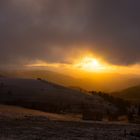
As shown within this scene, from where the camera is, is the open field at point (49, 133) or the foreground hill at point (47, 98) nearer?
the open field at point (49, 133)

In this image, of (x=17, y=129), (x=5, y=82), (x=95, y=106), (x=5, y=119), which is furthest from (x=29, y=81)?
(x=17, y=129)

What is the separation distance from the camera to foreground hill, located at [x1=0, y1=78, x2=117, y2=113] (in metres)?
56.9

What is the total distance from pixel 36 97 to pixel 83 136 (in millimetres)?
33417

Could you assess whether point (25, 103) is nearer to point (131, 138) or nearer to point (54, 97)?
point (54, 97)

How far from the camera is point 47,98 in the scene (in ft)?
197

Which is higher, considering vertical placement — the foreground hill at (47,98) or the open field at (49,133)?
the foreground hill at (47,98)

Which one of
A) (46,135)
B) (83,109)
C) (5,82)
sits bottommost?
(46,135)

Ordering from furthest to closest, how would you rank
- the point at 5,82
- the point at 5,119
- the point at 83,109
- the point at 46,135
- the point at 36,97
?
1. the point at 5,82
2. the point at 36,97
3. the point at 83,109
4. the point at 5,119
5. the point at 46,135

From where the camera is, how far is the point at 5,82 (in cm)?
6625

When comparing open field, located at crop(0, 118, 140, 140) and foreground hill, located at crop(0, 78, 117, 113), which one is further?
foreground hill, located at crop(0, 78, 117, 113)

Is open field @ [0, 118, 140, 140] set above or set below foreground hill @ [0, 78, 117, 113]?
below

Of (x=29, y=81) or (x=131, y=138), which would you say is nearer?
(x=131, y=138)

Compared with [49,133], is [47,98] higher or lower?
higher

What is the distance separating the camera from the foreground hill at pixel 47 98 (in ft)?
187
